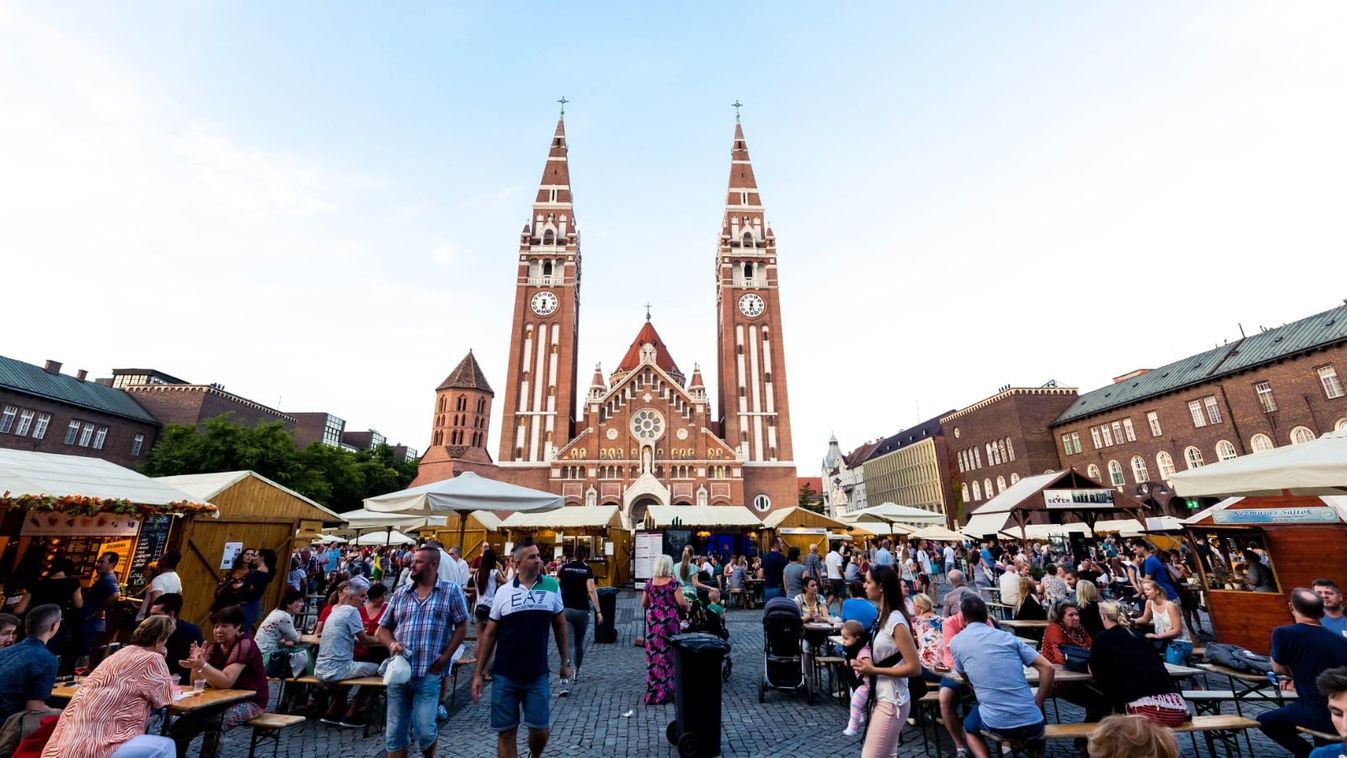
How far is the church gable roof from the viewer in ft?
151

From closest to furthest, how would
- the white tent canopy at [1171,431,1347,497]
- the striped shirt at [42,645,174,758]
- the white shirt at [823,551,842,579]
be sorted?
the striped shirt at [42,645,174,758]
the white tent canopy at [1171,431,1347,497]
the white shirt at [823,551,842,579]

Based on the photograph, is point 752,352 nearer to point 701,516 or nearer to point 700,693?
point 701,516

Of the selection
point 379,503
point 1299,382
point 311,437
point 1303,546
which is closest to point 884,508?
point 1303,546

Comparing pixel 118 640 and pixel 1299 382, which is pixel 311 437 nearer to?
pixel 118 640

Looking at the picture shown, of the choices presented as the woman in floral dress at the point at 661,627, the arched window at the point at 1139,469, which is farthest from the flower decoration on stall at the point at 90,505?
the arched window at the point at 1139,469

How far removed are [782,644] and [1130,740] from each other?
18.3ft

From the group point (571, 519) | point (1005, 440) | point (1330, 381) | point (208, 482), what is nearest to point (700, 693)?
point (208, 482)

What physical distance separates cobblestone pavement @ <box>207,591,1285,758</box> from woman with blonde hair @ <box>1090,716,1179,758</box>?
413cm

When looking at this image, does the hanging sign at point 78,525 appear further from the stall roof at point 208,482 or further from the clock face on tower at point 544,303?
the clock face on tower at point 544,303

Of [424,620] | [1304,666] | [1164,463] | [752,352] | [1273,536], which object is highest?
[752,352]

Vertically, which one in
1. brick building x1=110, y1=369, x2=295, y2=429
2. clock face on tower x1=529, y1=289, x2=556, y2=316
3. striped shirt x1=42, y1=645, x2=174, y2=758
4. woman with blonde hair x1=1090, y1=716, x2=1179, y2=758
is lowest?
striped shirt x1=42, y1=645, x2=174, y2=758

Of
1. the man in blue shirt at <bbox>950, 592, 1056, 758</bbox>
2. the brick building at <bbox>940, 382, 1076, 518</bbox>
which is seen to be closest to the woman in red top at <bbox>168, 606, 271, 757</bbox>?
the man in blue shirt at <bbox>950, 592, 1056, 758</bbox>

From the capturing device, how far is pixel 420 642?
4.25 meters

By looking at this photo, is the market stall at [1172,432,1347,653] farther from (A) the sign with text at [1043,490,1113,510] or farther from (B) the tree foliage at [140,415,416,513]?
(B) the tree foliage at [140,415,416,513]
